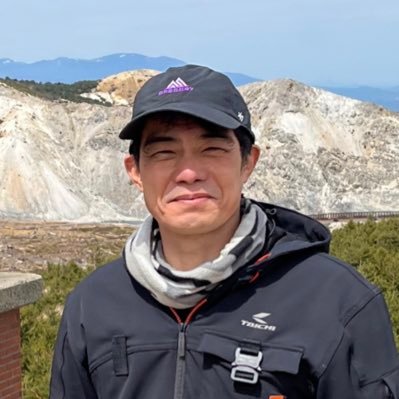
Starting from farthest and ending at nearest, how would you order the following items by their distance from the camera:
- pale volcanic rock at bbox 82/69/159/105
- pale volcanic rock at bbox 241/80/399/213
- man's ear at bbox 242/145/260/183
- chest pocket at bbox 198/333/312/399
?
pale volcanic rock at bbox 82/69/159/105
pale volcanic rock at bbox 241/80/399/213
man's ear at bbox 242/145/260/183
chest pocket at bbox 198/333/312/399

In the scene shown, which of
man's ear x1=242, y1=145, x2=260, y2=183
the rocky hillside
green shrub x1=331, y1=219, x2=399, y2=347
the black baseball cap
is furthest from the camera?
the rocky hillside

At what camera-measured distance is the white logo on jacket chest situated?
6.92 feet

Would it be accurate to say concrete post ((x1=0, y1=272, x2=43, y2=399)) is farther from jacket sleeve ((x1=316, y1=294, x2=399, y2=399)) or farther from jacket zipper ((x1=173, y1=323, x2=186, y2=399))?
jacket sleeve ((x1=316, y1=294, x2=399, y2=399))

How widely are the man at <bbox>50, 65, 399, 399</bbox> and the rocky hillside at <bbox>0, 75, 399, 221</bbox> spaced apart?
37.8 m

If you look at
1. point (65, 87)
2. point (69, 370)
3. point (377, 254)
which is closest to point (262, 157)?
point (377, 254)

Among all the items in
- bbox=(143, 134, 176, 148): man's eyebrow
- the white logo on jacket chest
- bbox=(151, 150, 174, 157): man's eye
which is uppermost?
bbox=(143, 134, 176, 148): man's eyebrow

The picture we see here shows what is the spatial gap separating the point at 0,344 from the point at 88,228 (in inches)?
1092

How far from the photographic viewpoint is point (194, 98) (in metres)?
2.17

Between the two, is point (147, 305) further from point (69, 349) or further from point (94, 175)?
point (94, 175)

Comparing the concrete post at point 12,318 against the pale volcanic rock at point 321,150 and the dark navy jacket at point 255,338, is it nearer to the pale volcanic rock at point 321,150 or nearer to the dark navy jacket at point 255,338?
the dark navy jacket at point 255,338

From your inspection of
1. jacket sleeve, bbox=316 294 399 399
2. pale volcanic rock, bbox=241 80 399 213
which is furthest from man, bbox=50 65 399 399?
pale volcanic rock, bbox=241 80 399 213

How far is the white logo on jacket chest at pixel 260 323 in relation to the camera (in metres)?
2.11

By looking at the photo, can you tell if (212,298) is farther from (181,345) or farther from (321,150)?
(321,150)

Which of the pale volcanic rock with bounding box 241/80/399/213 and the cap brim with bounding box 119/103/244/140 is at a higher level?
the cap brim with bounding box 119/103/244/140
